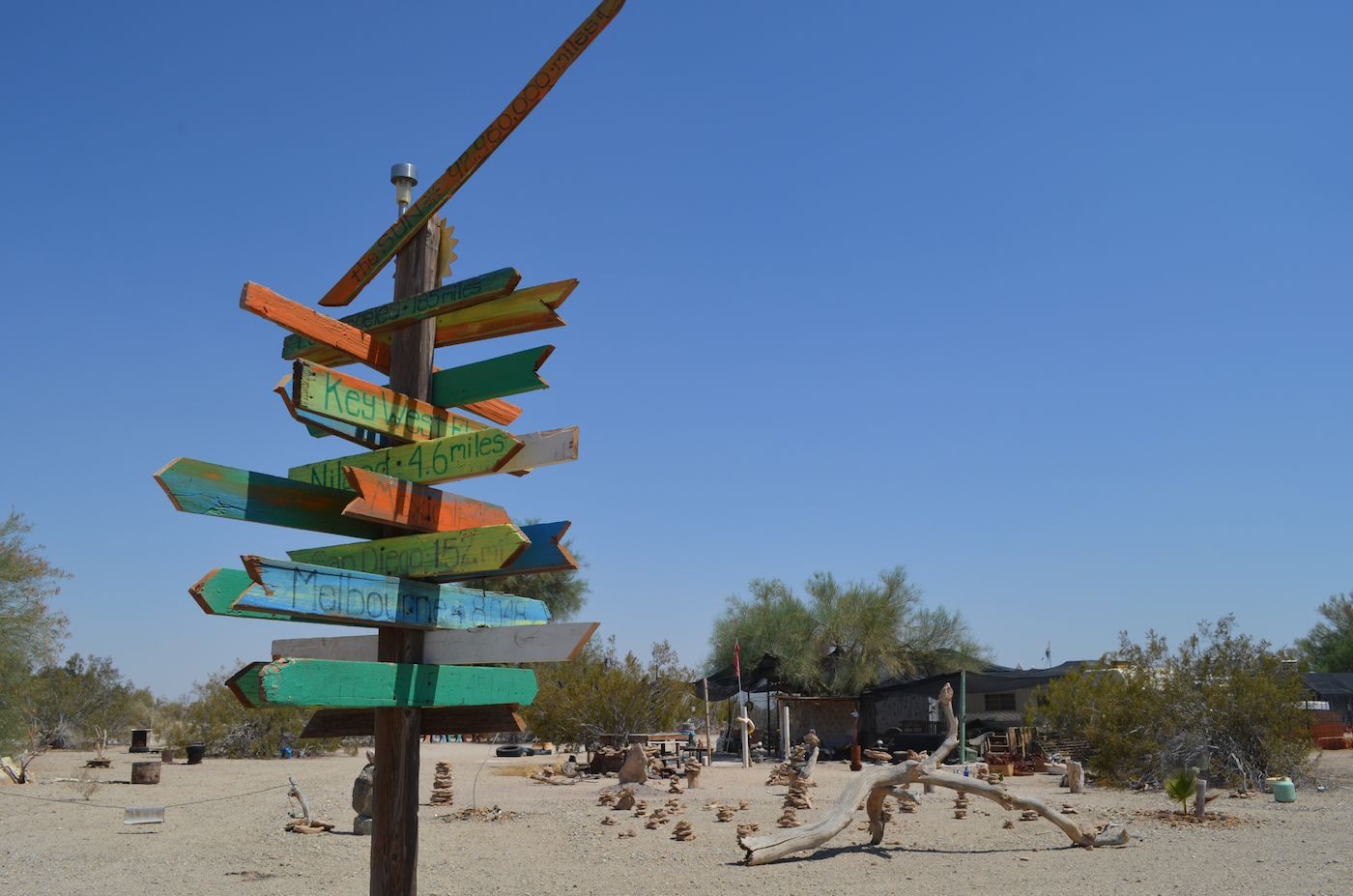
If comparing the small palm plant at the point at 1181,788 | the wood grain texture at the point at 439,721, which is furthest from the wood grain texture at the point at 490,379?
the small palm plant at the point at 1181,788

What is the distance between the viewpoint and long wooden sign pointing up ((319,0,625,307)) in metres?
4.13

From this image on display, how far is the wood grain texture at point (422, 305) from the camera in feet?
13.1

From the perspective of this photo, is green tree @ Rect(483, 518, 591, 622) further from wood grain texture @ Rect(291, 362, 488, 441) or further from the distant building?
wood grain texture @ Rect(291, 362, 488, 441)

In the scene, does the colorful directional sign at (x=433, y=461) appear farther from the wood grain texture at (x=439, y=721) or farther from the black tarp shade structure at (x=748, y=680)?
the black tarp shade structure at (x=748, y=680)

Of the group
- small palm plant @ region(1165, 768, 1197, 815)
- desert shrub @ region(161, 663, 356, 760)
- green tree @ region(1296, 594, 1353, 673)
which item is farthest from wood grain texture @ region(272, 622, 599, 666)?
green tree @ region(1296, 594, 1353, 673)

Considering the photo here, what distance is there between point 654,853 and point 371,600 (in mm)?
7757

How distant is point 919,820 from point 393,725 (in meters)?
10.3

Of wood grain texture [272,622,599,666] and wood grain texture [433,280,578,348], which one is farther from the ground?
wood grain texture [433,280,578,348]

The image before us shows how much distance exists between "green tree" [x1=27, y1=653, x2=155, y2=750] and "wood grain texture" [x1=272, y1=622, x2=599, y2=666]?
95.2ft


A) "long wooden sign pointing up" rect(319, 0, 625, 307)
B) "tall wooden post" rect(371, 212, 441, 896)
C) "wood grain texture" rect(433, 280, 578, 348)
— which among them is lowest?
"tall wooden post" rect(371, 212, 441, 896)

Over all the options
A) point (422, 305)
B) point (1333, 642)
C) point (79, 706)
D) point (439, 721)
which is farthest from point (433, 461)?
point (1333, 642)

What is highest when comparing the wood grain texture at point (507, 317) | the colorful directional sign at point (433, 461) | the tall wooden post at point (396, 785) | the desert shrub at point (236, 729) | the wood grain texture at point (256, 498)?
the wood grain texture at point (507, 317)

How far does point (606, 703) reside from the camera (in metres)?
23.0

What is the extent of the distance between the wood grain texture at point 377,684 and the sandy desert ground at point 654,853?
5.16 m
